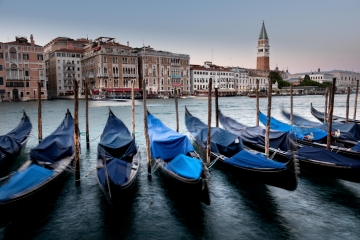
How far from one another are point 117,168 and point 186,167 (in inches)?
54.7

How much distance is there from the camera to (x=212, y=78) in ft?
197

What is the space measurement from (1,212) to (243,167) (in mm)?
4384

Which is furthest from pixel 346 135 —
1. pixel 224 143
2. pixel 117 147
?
pixel 117 147

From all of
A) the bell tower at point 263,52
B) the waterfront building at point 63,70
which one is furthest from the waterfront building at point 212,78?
the bell tower at point 263,52

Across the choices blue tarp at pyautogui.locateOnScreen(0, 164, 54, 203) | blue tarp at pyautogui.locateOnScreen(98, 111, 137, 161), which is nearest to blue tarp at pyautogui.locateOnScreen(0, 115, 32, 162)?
blue tarp at pyautogui.locateOnScreen(98, 111, 137, 161)

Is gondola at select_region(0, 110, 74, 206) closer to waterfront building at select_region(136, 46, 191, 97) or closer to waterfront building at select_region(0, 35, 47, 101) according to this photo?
waterfront building at select_region(0, 35, 47, 101)

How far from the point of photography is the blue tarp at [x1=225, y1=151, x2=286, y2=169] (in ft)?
19.0

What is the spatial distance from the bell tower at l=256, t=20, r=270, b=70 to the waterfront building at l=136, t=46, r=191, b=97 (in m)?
36.8

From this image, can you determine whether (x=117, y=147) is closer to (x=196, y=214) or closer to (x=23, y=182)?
(x=23, y=182)

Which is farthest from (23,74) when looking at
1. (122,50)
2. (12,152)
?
(12,152)

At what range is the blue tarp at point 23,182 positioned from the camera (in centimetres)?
480

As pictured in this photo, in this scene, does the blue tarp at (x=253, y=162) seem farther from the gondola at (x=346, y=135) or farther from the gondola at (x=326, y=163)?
the gondola at (x=346, y=135)

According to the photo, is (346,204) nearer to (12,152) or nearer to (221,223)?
(221,223)

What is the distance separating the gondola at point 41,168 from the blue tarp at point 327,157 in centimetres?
545
